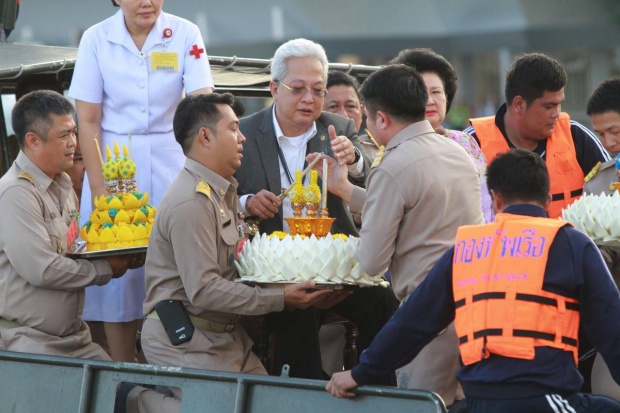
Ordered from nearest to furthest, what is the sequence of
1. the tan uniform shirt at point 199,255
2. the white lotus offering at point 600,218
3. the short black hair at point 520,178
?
the short black hair at point 520,178
the white lotus offering at point 600,218
the tan uniform shirt at point 199,255

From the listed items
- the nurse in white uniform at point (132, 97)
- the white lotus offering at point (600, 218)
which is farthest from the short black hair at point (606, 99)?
the nurse in white uniform at point (132, 97)

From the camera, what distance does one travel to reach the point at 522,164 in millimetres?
4105

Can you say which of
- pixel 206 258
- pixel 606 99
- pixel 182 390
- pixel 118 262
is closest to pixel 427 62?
pixel 606 99

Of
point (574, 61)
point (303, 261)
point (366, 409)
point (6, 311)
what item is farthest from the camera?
point (574, 61)

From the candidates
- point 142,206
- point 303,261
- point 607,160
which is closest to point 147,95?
point 142,206

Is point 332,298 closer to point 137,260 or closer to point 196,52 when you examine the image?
point 137,260

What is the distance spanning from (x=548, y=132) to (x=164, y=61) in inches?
81.6

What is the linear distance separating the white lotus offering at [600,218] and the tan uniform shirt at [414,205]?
0.55 meters

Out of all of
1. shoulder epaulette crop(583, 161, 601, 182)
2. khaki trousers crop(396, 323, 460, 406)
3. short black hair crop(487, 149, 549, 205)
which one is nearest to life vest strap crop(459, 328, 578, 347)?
short black hair crop(487, 149, 549, 205)

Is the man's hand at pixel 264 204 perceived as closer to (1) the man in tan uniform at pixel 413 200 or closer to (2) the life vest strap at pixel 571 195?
(1) the man in tan uniform at pixel 413 200

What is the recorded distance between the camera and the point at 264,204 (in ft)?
18.4

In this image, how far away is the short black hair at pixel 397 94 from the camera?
16.0 ft

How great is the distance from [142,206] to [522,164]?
2212 mm

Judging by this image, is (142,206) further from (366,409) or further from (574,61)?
(574,61)
